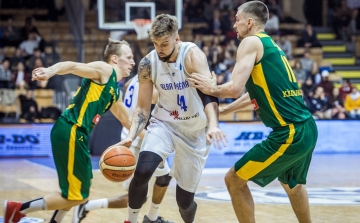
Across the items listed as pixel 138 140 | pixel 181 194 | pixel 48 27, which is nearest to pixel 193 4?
pixel 48 27

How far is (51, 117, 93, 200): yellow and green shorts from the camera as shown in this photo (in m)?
6.43

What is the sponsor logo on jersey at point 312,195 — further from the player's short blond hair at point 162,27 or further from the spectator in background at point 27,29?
the spectator in background at point 27,29

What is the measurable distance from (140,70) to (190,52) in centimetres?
49

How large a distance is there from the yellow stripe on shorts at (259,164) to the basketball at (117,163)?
3.27 feet

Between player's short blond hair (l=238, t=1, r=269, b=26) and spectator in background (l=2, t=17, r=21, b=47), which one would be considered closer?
player's short blond hair (l=238, t=1, r=269, b=26)

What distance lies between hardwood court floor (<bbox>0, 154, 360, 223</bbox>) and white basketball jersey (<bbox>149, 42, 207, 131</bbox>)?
1.58 meters

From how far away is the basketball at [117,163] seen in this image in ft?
20.5

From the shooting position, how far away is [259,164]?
589 cm

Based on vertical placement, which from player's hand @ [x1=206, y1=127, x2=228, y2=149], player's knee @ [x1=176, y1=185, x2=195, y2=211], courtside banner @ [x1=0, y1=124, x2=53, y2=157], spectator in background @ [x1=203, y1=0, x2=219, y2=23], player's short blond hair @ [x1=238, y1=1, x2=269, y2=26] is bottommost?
courtside banner @ [x1=0, y1=124, x2=53, y2=157]

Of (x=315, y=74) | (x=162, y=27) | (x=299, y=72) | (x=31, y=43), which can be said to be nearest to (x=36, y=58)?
(x=31, y=43)

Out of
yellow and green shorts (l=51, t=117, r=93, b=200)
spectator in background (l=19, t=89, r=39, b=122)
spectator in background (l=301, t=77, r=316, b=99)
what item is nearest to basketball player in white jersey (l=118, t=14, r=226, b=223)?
yellow and green shorts (l=51, t=117, r=93, b=200)

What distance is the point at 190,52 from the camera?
639 centimetres

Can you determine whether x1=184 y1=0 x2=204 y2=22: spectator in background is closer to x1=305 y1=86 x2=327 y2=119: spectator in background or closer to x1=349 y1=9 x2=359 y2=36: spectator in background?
x1=349 y1=9 x2=359 y2=36: spectator in background

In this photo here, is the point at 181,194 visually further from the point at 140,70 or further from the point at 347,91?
the point at 347,91
